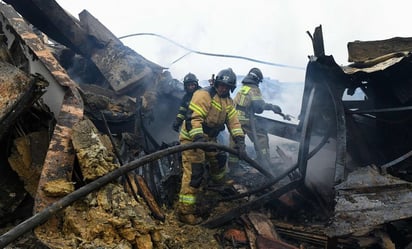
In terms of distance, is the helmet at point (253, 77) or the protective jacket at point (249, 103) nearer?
the protective jacket at point (249, 103)

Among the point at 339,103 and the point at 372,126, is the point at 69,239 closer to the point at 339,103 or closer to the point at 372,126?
the point at 339,103

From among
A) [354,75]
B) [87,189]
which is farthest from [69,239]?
[354,75]

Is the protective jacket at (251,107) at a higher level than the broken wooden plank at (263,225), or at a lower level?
higher

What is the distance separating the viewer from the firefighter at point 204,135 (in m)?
4.14

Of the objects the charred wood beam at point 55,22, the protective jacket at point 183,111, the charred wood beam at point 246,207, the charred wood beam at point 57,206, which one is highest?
the charred wood beam at point 55,22

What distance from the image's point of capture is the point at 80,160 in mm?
2314

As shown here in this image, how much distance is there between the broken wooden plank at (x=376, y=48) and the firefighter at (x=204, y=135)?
1587mm

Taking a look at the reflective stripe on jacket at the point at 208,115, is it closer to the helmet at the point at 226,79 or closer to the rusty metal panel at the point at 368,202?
the helmet at the point at 226,79

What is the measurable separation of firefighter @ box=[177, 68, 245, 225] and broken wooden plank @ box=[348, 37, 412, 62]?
1.59m

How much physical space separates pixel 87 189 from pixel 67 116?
989 mm

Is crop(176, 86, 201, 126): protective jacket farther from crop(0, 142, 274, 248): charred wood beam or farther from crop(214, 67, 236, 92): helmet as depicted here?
crop(0, 142, 274, 248): charred wood beam

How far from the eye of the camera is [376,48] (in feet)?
11.7

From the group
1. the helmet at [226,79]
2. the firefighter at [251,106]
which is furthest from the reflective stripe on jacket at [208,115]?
the firefighter at [251,106]

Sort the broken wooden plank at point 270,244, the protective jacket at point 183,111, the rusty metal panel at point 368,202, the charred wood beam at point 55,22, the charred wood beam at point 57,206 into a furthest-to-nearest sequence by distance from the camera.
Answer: the protective jacket at point 183,111 → the charred wood beam at point 55,22 → the broken wooden plank at point 270,244 → the rusty metal panel at point 368,202 → the charred wood beam at point 57,206
